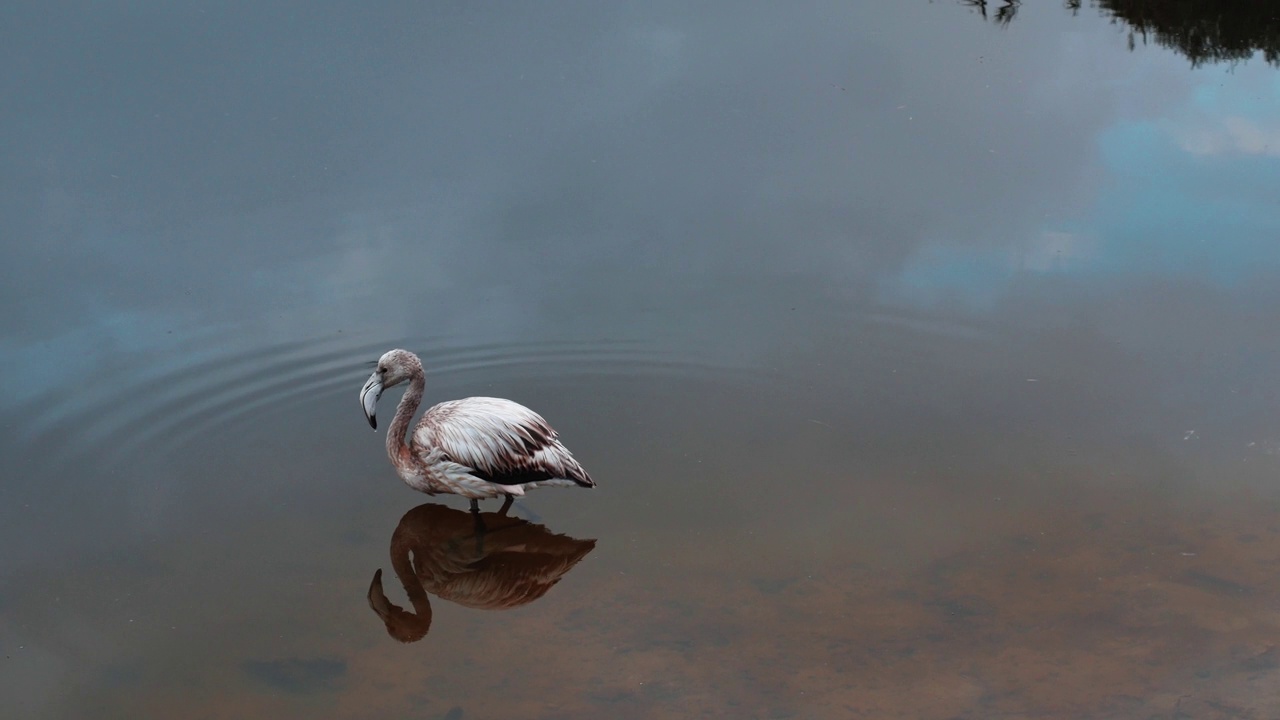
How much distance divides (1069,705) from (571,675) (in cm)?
239

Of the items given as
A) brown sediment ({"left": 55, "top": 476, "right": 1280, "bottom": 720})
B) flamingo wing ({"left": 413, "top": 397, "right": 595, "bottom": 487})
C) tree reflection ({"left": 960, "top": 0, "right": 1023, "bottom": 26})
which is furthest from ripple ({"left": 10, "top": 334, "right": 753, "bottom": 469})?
tree reflection ({"left": 960, "top": 0, "right": 1023, "bottom": 26})

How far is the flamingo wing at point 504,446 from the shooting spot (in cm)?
774

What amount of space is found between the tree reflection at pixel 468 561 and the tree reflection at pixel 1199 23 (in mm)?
9172

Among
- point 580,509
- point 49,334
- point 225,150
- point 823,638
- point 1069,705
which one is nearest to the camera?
point 1069,705

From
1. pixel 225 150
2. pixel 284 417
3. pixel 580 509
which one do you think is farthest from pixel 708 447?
pixel 225 150

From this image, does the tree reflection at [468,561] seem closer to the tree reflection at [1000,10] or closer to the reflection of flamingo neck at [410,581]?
the reflection of flamingo neck at [410,581]

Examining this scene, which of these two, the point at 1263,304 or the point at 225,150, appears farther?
the point at 225,150

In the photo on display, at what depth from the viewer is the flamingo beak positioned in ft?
26.6

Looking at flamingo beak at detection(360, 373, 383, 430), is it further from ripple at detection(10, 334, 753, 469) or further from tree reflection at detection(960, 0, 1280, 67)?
tree reflection at detection(960, 0, 1280, 67)

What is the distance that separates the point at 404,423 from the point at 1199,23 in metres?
10.6

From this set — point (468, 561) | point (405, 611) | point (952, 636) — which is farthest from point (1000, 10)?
point (405, 611)

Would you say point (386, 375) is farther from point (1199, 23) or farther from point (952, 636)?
point (1199, 23)

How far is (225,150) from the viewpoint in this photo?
11.8 metres

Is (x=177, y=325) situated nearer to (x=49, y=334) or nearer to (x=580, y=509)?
(x=49, y=334)
